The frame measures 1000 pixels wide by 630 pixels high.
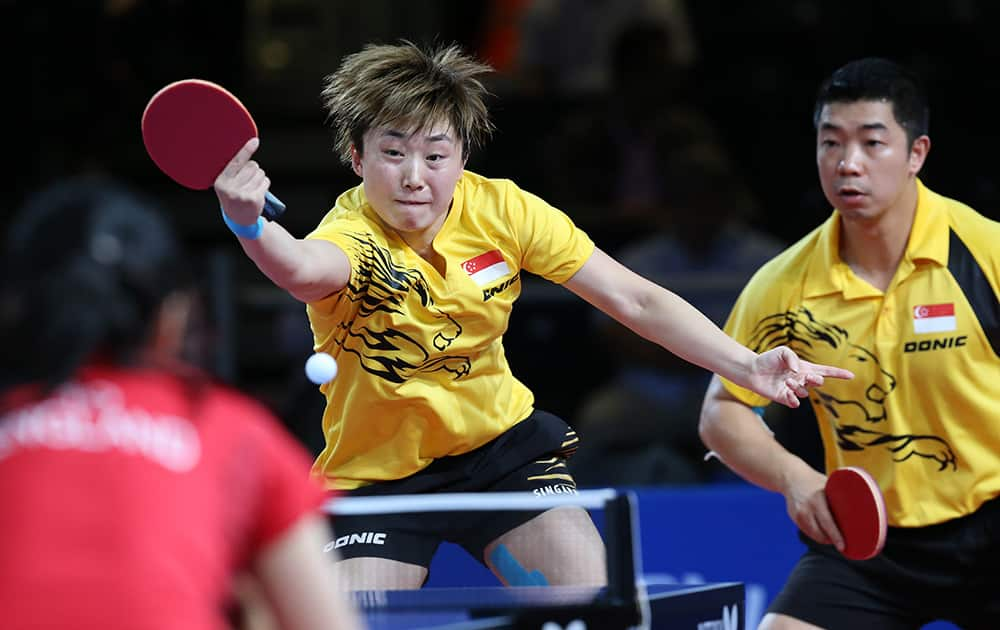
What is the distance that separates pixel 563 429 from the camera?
15.1ft

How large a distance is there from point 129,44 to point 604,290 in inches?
194

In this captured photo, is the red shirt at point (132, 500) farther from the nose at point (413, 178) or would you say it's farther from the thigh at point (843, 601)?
the thigh at point (843, 601)

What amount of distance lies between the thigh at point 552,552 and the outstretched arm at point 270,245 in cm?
87

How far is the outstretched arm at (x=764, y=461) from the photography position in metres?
4.57

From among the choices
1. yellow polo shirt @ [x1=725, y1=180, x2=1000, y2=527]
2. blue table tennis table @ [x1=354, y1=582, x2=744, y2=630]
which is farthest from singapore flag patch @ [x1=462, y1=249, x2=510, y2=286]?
blue table tennis table @ [x1=354, y1=582, x2=744, y2=630]

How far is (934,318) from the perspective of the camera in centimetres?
475

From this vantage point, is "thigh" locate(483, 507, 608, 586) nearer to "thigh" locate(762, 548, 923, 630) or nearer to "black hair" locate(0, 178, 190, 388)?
"thigh" locate(762, 548, 923, 630)

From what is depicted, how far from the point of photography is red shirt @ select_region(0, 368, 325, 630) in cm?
221

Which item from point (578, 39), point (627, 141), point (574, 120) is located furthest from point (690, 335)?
point (578, 39)

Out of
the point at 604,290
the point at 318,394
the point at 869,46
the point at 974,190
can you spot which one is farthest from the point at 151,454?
the point at 869,46

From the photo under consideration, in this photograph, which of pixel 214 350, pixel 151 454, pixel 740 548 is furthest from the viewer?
pixel 214 350

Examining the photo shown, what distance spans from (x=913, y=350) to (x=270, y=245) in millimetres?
2123

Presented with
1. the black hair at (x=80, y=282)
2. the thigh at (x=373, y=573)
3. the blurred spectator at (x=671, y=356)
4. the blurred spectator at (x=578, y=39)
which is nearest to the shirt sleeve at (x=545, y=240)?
the thigh at (x=373, y=573)

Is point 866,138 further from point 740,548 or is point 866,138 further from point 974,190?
point 974,190
